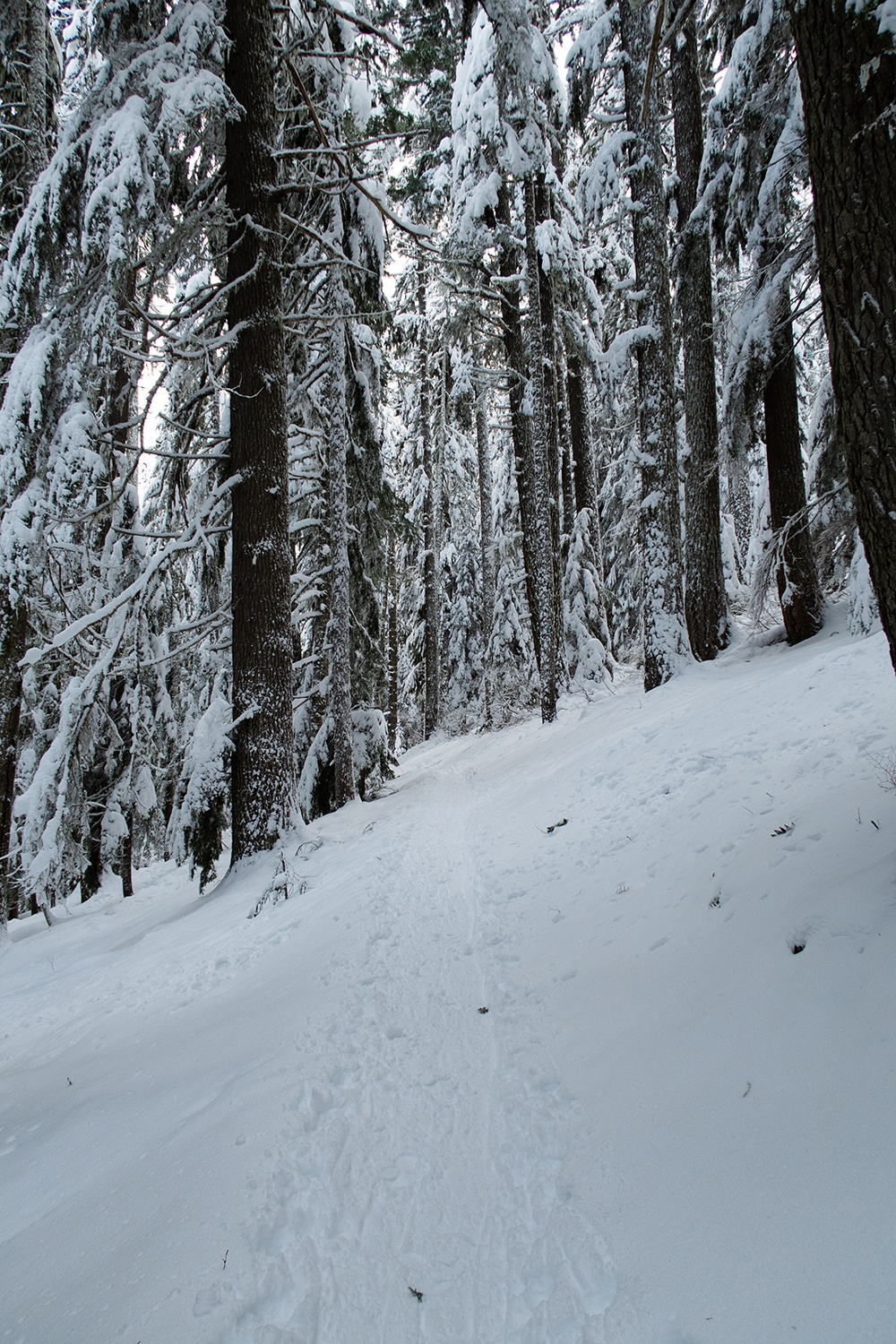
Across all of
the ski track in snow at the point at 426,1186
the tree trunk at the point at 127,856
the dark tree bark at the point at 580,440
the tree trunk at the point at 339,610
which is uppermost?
the dark tree bark at the point at 580,440

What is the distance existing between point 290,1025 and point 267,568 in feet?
14.6

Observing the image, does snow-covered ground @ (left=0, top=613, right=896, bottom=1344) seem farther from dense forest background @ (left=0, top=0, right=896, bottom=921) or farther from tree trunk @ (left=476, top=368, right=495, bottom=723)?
tree trunk @ (left=476, top=368, right=495, bottom=723)

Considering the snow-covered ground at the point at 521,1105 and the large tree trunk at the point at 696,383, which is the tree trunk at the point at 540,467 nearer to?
the large tree trunk at the point at 696,383

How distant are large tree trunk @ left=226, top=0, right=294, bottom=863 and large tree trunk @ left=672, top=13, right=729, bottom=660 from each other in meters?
5.65

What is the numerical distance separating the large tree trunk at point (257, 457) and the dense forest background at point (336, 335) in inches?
1.4

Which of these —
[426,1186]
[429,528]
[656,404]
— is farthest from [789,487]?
[429,528]

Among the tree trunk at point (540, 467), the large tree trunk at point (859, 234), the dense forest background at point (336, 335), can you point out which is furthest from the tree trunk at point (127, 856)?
the large tree trunk at point (859, 234)

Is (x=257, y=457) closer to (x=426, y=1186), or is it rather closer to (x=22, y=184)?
(x=22, y=184)

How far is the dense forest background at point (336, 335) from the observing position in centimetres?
518

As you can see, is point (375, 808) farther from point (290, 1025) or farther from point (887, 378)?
point (887, 378)

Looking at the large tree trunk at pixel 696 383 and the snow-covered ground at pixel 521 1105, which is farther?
the large tree trunk at pixel 696 383

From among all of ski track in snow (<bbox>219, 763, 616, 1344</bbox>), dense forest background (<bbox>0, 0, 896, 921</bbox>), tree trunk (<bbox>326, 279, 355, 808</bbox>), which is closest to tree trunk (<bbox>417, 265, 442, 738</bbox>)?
dense forest background (<bbox>0, 0, 896, 921</bbox>)

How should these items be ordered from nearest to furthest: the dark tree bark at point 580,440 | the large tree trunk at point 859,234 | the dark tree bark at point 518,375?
the large tree trunk at point 859,234 → the dark tree bark at point 518,375 → the dark tree bark at point 580,440

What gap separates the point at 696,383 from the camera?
898cm
